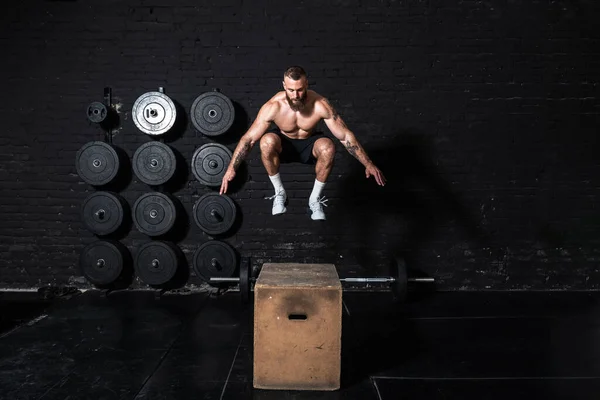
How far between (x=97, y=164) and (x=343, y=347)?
2.76 m

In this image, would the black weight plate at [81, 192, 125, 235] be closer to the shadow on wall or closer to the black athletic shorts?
the black athletic shorts

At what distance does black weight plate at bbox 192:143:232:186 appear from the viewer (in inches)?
159

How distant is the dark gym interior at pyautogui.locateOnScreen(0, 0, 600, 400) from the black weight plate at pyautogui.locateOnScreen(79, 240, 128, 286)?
0.01 metres

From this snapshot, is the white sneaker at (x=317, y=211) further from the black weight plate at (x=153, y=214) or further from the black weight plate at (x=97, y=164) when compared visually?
the black weight plate at (x=97, y=164)

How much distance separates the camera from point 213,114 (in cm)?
399

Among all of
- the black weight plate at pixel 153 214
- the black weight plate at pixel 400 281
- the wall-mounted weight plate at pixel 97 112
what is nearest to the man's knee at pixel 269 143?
the black weight plate at pixel 153 214

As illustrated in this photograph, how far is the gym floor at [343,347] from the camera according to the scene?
230 centimetres

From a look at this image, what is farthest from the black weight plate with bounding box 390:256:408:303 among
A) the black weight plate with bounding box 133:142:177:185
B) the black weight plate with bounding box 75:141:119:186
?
the black weight plate with bounding box 75:141:119:186

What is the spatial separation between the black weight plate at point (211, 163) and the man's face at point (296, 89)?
116cm

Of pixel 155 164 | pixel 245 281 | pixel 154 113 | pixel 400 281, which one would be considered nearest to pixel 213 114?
pixel 154 113

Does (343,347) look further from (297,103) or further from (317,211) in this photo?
(297,103)

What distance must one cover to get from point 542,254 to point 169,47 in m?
4.17

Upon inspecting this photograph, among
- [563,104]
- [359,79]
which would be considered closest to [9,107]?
[359,79]

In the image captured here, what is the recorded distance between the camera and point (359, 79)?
4.23 meters
